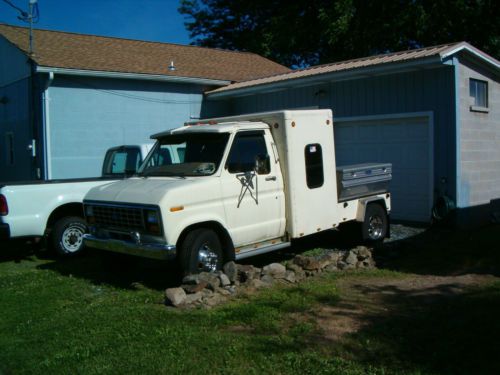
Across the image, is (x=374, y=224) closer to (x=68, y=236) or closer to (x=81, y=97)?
(x=68, y=236)

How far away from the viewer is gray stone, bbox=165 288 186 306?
21.1 feet

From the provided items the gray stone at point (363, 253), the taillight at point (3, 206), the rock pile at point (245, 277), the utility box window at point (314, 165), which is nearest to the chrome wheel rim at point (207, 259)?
the rock pile at point (245, 277)

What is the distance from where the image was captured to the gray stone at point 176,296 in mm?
6441

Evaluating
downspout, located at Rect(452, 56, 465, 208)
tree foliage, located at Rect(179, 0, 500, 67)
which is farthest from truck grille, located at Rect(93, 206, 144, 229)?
tree foliage, located at Rect(179, 0, 500, 67)

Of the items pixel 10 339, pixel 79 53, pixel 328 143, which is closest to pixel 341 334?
pixel 10 339

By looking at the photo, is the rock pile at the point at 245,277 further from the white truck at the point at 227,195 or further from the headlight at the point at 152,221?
the headlight at the point at 152,221

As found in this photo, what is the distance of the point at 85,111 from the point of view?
14258mm

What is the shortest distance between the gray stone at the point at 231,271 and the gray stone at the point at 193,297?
2.30 feet

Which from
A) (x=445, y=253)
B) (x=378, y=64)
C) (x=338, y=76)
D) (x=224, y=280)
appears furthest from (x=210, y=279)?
(x=338, y=76)

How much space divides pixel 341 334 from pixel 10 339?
3.33 metres

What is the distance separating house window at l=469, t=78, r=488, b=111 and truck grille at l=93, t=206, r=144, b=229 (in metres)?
7.97

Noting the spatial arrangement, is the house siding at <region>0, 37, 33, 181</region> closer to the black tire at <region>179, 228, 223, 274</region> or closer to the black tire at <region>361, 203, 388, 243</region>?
the black tire at <region>179, 228, 223, 274</region>

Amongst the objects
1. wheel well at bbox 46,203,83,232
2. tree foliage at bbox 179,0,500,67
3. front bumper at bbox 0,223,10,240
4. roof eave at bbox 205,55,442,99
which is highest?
tree foliage at bbox 179,0,500,67

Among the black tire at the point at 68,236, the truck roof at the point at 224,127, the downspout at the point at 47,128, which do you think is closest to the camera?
the truck roof at the point at 224,127
